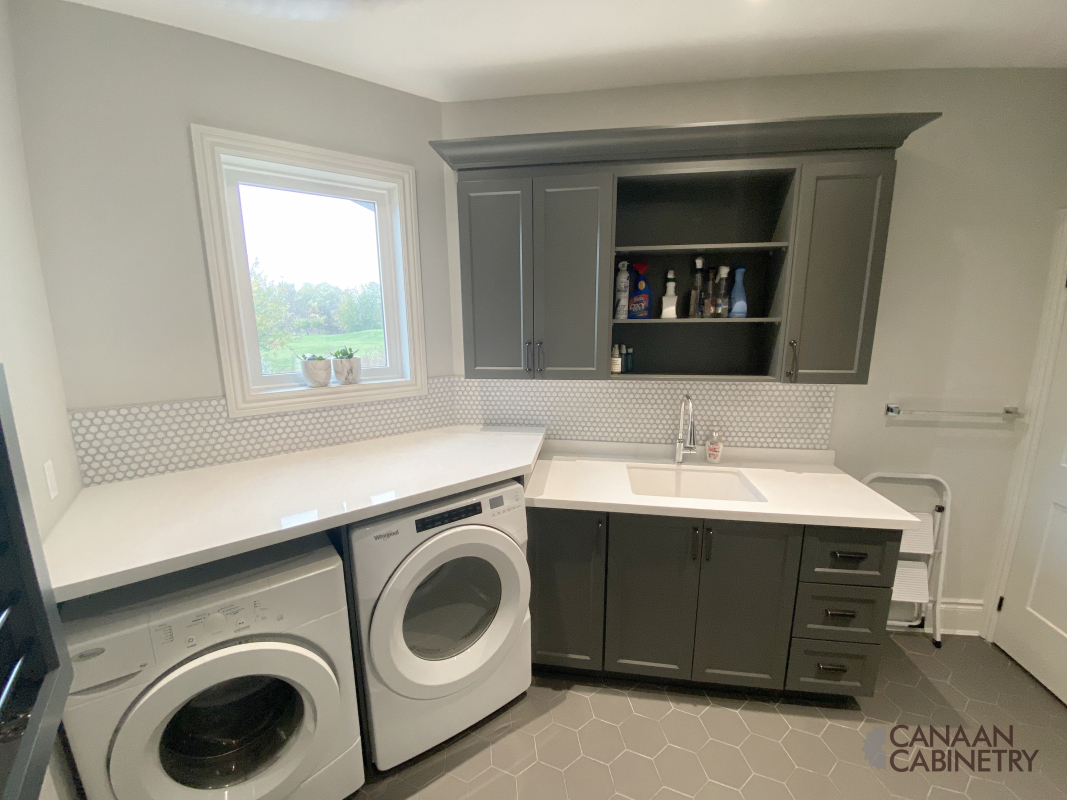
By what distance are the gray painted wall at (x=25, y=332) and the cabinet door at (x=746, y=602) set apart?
6.87ft

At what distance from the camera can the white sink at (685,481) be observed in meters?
2.00

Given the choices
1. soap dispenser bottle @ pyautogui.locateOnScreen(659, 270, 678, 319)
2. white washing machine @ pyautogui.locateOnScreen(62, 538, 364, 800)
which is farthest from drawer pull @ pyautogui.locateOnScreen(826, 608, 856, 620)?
white washing machine @ pyautogui.locateOnScreen(62, 538, 364, 800)

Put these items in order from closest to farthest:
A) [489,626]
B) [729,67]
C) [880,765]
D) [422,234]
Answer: [880,765], [489,626], [729,67], [422,234]

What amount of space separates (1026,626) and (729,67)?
9.15ft

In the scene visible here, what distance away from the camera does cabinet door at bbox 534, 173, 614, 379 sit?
1736 millimetres

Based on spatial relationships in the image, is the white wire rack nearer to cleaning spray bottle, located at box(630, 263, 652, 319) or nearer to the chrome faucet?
the chrome faucet

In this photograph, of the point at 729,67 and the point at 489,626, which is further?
the point at 729,67

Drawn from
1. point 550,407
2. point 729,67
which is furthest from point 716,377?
point 729,67

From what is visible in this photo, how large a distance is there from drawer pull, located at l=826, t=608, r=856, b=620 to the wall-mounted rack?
0.94m

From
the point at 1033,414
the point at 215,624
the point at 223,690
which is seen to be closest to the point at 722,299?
the point at 1033,414

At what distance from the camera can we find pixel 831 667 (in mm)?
1665

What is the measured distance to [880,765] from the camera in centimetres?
151

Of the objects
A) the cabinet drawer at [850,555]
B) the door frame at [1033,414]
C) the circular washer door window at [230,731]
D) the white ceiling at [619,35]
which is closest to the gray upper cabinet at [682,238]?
the white ceiling at [619,35]

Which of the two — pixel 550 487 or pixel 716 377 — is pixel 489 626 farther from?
pixel 716 377
